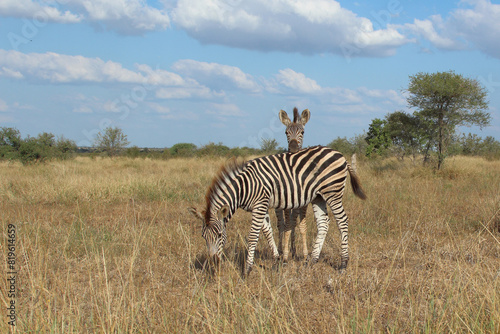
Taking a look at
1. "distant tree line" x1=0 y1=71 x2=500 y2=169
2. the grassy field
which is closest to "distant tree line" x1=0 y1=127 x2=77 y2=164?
"distant tree line" x1=0 y1=71 x2=500 y2=169

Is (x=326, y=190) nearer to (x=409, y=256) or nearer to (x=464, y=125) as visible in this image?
(x=409, y=256)

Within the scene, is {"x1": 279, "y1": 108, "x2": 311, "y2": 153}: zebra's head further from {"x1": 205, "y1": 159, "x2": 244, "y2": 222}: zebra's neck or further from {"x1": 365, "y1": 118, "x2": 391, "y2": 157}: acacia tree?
{"x1": 365, "y1": 118, "x2": 391, "y2": 157}: acacia tree

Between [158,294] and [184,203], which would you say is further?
[184,203]

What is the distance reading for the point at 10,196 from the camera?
1073cm

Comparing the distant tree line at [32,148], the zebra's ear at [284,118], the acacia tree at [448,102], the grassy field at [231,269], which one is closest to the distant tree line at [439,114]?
the acacia tree at [448,102]

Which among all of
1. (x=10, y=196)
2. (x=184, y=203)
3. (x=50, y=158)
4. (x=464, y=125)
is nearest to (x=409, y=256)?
(x=184, y=203)

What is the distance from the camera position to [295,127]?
6.45 meters

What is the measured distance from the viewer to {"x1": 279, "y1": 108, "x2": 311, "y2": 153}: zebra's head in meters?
6.21

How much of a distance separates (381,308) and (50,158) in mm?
21534

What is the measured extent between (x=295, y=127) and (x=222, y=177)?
1.95 meters

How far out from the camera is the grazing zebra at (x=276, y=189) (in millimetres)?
4805

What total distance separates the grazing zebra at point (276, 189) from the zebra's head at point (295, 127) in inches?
18.2

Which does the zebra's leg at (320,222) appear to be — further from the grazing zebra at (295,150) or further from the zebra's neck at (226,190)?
the zebra's neck at (226,190)

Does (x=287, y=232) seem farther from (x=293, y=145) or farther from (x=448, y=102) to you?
(x=448, y=102)
